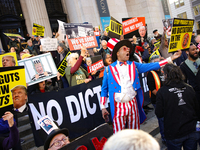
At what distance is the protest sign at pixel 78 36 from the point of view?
5.82m

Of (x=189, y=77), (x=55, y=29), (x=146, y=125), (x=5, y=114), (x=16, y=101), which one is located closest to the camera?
(x=5, y=114)

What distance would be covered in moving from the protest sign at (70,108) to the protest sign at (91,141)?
94.9 inches

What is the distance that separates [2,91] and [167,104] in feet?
8.32

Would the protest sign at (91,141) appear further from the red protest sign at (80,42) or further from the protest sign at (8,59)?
the red protest sign at (80,42)

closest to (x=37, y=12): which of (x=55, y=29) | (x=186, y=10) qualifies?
(x=55, y=29)

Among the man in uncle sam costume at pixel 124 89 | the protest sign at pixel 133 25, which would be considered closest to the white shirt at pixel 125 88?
the man in uncle sam costume at pixel 124 89

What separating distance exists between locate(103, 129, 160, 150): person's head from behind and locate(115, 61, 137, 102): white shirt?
1.91 metres

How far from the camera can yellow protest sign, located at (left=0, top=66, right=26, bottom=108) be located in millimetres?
2742

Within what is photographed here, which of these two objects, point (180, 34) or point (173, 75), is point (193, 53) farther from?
point (173, 75)

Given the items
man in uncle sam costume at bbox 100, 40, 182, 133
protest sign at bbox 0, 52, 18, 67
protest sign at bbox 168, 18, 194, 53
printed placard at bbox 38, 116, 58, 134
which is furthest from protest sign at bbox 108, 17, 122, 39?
printed placard at bbox 38, 116, 58, 134

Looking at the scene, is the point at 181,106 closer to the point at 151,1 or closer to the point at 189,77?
the point at 189,77

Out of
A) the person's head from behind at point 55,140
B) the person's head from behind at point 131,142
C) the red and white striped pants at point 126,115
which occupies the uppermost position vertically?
the person's head from behind at point 131,142

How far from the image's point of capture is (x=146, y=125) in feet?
15.9

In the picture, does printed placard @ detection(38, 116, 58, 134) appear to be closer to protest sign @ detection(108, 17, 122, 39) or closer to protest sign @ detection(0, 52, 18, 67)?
protest sign @ detection(0, 52, 18, 67)
